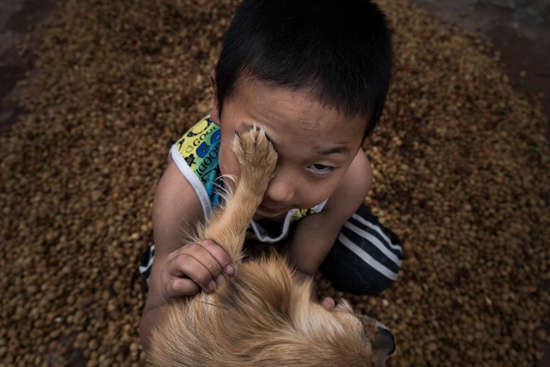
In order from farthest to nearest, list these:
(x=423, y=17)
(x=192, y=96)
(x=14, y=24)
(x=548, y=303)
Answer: (x=423, y=17) < (x=14, y=24) < (x=192, y=96) < (x=548, y=303)

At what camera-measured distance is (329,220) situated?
161 centimetres

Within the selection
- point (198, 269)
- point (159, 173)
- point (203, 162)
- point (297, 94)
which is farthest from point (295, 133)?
point (159, 173)

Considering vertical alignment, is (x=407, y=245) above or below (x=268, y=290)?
below

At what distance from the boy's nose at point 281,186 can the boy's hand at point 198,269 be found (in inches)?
8.5

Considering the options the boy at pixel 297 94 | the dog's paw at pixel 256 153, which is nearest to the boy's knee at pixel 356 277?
the boy at pixel 297 94

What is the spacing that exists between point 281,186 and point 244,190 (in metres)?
0.11

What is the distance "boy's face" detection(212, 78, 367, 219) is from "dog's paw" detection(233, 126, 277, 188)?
27 millimetres

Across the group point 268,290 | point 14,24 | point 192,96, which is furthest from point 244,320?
point 14,24

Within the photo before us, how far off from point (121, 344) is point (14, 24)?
2.74 meters

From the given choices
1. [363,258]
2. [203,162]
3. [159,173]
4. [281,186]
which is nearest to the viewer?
[281,186]

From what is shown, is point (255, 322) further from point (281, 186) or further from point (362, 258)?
point (362, 258)

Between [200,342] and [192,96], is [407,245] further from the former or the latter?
[192,96]

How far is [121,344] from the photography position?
1811 mm

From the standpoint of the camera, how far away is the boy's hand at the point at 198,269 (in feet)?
2.87
